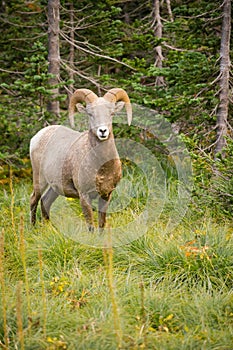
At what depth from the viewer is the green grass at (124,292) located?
395cm

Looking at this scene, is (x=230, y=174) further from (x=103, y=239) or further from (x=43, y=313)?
(x=43, y=313)

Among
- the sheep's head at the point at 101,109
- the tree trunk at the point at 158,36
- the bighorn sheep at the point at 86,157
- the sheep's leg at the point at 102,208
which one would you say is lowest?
the sheep's leg at the point at 102,208

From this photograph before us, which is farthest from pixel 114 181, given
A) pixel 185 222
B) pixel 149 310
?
pixel 149 310

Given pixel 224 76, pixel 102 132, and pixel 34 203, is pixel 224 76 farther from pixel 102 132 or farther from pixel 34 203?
pixel 34 203

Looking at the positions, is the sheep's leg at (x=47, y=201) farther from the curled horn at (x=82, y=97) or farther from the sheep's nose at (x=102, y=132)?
the sheep's nose at (x=102, y=132)

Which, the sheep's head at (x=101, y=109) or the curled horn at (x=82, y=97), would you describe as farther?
the curled horn at (x=82, y=97)

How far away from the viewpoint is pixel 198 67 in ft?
25.9

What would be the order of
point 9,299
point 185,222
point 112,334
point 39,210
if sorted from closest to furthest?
point 112,334 < point 9,299 < point 185,222 < point 39,210

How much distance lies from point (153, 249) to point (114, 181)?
102 centimetres

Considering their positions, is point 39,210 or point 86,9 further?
point 86,9

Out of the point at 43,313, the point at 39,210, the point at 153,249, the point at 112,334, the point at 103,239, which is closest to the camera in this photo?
the point at 112,334

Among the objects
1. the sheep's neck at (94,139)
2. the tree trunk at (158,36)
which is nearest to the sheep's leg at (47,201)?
the sheep's neck at (94,139)

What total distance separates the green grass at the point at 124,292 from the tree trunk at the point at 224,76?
187cm

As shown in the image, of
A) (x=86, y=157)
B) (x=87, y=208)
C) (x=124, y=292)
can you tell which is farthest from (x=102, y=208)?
(x=124, y=292)
